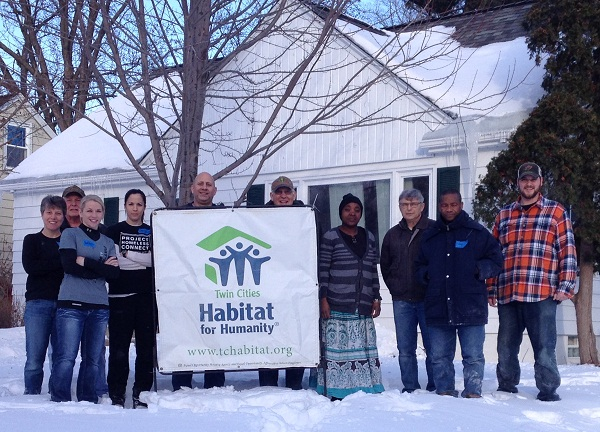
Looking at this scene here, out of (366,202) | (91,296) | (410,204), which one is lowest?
(91,296)

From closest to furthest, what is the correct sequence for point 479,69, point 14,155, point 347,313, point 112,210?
point 347,313, point 479,69, point 112,210, point 14,155

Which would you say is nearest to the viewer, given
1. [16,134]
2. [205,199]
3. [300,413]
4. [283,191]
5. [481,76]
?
[300,413]

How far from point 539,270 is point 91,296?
140 inches

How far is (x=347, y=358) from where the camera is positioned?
23.3 ft

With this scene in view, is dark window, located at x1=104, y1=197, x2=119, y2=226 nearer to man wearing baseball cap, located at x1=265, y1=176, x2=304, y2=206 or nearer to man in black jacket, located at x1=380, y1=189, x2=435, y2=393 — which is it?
man wearing baseball cap, located at x1=265, y1=176, x2=304, y2=206

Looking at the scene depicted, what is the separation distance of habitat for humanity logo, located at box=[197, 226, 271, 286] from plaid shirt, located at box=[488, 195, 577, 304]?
1995mm

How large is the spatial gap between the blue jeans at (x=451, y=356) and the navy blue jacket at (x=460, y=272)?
0.39 ft

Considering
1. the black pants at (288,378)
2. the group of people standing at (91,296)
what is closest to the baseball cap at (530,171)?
the black pants at (288,378)

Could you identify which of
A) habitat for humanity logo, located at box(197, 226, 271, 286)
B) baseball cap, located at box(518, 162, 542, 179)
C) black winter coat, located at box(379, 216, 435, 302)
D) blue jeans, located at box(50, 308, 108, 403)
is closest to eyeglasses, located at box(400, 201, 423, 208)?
black winter coat, located at box(379, 216, 435, 302)

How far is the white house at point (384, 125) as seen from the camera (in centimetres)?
1164

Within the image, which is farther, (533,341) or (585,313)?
(585,313)

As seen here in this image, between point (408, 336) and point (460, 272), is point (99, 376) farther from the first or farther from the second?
point (460, 272)

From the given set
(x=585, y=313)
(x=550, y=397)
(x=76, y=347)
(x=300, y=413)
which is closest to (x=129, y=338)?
(x=76, y=347)

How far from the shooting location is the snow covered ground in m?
5.66
